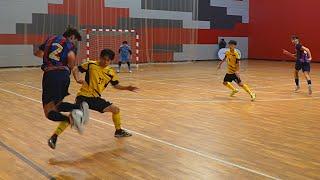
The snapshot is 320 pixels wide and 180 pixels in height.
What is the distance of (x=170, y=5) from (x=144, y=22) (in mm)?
1885

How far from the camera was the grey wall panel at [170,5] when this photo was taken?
23611mm

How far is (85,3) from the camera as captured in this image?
70.7 ft

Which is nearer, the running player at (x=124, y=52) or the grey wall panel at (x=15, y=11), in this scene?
the running player at (x=124, y=52)

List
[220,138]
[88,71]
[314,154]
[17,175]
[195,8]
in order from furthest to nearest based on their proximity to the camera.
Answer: [195,8] < [220,138] < [88,71] < [314,154] < [17,175]

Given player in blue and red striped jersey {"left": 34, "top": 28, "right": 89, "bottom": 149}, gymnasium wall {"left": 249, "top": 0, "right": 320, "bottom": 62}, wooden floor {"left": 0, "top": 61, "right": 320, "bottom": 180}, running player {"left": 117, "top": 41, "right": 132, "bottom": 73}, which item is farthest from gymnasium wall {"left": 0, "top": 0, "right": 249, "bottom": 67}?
player in blue and red striped jersey {"left": 34, "top": 28, "right": 89, "bottom": 149}

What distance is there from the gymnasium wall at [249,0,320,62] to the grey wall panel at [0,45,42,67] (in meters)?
14.5

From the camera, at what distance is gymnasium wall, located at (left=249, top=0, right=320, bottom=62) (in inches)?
996

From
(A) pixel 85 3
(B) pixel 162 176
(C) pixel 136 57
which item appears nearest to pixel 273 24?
(C) pixel 136 57

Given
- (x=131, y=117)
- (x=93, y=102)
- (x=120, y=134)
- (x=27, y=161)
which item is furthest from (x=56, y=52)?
(x=131, y=117)

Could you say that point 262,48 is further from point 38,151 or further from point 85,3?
point 38,151

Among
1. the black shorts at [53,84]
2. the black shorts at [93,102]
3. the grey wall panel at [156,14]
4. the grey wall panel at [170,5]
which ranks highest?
the grey wall panel at [170,5]

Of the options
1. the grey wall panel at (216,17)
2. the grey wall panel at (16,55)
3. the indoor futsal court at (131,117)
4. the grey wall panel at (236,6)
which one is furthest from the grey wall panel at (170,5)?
the grey wall panel at (16,55)

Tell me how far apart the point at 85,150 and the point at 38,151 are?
0.59 metres

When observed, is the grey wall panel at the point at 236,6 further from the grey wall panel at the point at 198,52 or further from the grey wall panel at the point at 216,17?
the grey wall panel at the point at 198,52
